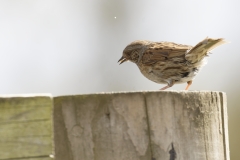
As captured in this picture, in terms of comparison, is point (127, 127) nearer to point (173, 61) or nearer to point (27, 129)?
point (27, 129)

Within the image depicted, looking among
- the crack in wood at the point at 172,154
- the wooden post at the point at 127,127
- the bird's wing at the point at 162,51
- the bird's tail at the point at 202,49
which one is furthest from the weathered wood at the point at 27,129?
the bird's wing at the point at 162,51

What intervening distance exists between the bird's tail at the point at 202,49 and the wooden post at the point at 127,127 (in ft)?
9.67

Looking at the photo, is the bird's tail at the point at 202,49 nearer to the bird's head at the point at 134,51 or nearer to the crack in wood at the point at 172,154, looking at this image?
the bird's head at the point at 134,51

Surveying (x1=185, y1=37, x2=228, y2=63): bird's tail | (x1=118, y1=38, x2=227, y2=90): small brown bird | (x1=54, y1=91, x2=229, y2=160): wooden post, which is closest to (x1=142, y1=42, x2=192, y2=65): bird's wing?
(x1=118, y1=38, x2=227, y2=90): small brown bird

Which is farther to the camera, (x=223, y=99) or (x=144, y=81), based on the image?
(x=144, y=81)

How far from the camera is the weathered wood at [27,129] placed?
7.82 ft

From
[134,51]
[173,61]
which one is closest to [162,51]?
[173,61]

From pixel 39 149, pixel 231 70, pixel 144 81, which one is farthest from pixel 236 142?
pixel 39 149

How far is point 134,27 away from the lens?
12.0 m

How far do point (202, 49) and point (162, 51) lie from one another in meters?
0.63

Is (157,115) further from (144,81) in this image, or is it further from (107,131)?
(144,81)

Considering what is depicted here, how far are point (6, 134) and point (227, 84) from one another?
950cm

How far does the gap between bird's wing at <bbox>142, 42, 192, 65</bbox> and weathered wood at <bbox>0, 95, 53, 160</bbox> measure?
4057 millimetres

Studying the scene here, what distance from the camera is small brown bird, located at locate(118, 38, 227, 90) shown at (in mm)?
6184
